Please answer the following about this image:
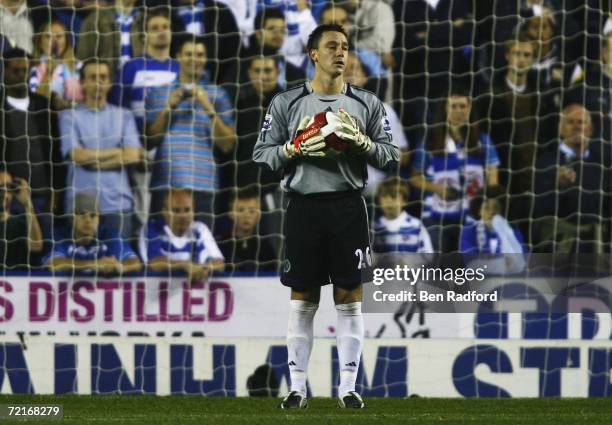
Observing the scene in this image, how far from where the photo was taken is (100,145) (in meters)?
7.41

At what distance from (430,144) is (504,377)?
165cm

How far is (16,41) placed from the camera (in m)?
7.60

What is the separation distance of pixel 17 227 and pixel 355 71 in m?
2.14

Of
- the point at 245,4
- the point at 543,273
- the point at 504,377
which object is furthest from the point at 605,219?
the point at 245,4

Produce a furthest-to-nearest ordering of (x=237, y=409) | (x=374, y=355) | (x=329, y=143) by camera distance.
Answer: (x=374, y=355) < (x=237, y=409) < (x=329, y=143)

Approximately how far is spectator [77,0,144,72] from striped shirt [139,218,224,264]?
1.08 m

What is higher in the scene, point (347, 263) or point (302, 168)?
point (302, 168)

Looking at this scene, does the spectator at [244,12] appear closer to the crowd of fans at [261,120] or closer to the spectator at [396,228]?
the crowd of fans at [261,120]

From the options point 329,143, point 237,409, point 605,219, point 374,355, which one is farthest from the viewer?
point 605,219

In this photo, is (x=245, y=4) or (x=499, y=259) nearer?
(x=499, y=259)

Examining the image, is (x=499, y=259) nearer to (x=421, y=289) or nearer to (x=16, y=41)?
(x=421, y=289)

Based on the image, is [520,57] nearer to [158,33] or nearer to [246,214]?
[246,214]

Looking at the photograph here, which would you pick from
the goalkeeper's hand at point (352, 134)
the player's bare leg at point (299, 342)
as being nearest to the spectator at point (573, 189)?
the player's bare leg at point (299, 342)

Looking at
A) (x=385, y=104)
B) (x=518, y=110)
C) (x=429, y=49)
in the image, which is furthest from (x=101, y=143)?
(x=518, y=110)
